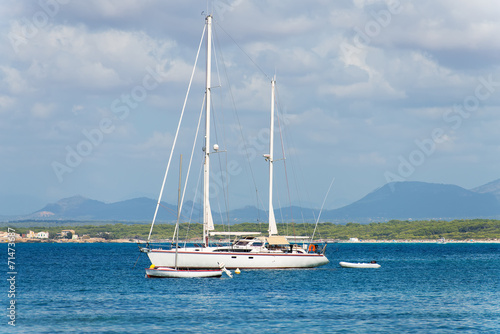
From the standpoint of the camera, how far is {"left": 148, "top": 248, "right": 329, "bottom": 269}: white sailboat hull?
7519 cm

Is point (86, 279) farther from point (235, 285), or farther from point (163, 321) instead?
point (163, 321)

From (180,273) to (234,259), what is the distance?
10977 mm

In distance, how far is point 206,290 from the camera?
6219 centimetres

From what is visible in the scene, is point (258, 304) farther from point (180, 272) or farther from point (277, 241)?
point (277, 241)

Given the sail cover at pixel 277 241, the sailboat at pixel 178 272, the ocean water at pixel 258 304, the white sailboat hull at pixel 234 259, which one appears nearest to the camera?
the ocean water at pixel 258 304

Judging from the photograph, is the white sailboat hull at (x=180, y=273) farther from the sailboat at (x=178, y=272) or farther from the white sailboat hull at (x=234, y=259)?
the white sailboat hull at (x=234, y=259)

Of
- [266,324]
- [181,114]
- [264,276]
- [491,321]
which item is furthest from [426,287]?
[181,114]

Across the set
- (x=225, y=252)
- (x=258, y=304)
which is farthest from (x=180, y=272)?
(x=258, y=304)

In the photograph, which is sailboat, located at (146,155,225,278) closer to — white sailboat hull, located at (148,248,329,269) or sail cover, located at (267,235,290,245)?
white sailboat hull, located at (148,248,329,269)

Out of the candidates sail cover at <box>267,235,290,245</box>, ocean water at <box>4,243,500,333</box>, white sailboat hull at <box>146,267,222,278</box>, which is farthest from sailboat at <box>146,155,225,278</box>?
→ sail cover at <box>267,235,290,245</box>

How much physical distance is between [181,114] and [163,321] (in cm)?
4190

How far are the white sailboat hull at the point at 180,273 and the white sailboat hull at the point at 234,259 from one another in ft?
12.1

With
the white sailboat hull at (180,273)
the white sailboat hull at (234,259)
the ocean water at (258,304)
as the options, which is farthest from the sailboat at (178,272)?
the white sailboat hull at (234,259)

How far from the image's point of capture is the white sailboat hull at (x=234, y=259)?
247 ft
